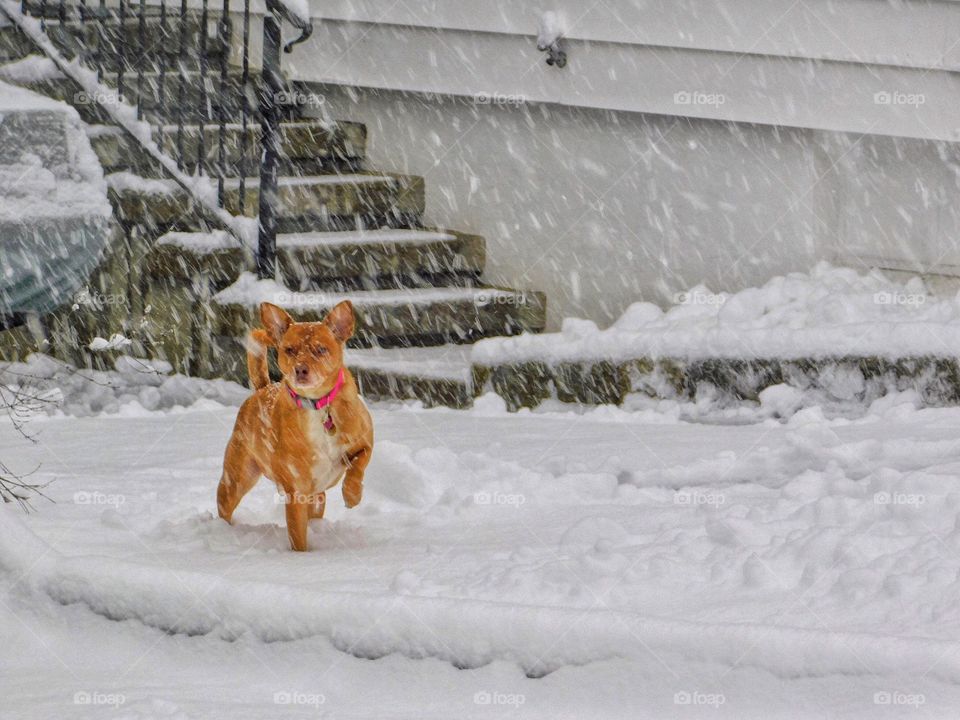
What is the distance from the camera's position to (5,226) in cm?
723

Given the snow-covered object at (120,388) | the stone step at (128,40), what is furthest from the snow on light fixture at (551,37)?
the snow-covered object at (120,388)

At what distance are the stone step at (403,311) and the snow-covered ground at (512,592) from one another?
227 cm

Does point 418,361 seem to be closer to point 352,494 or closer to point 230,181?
point 230,181

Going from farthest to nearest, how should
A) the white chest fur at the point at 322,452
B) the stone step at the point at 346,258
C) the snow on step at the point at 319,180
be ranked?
1. the snow on step at the point at 319,180
2. the stone step at the point at 346,258
3. the white chest fur at the point at 322,452

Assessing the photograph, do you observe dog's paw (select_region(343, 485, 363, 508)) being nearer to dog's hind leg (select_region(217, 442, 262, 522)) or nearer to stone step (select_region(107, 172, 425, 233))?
dog's hind leg (select_region(217, 442, 262, 522))

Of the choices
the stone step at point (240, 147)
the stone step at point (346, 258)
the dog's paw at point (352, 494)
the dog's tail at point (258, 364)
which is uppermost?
the stone step at point (240, 147)

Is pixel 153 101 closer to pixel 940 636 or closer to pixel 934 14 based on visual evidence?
pixel 934 14

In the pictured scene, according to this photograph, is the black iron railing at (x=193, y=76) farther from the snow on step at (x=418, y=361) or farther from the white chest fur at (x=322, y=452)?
the white chest fur at (x=322, y=452)

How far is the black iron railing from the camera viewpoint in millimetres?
7367

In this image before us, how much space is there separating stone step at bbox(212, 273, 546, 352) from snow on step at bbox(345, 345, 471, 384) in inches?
4.8

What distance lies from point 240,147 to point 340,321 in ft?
15.4

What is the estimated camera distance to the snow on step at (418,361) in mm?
6871

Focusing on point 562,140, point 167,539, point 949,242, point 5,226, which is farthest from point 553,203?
point 167,539

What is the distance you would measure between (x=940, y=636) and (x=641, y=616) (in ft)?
2.08
